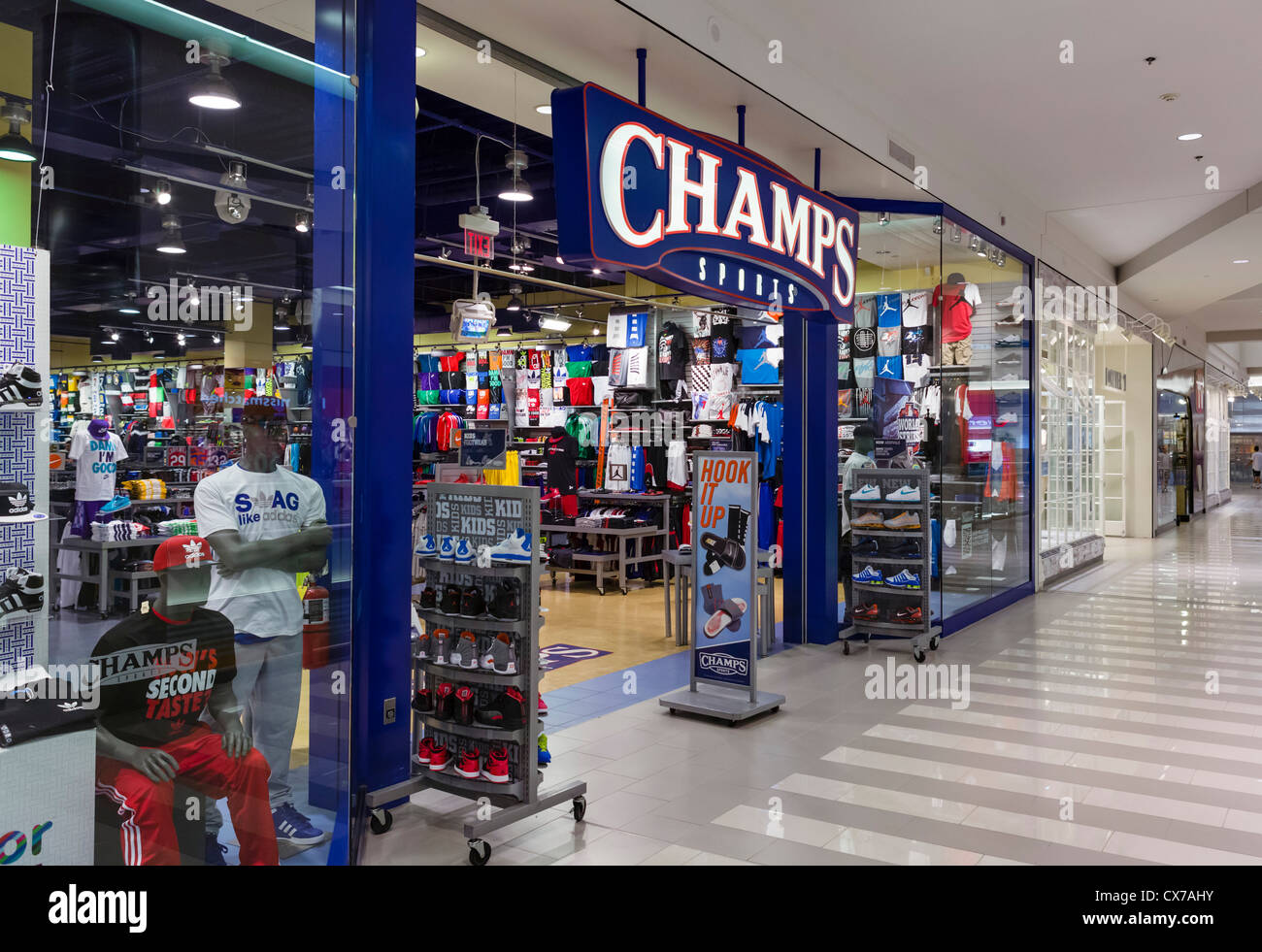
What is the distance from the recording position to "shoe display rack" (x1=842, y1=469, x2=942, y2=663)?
688 cm

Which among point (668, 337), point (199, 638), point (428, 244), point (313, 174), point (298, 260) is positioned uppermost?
point (428, 244)

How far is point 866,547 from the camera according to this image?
23.3 feet

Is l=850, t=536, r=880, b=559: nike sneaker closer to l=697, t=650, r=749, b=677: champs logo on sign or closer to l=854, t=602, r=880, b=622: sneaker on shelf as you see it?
l=854, t=602, r=880, b=622: sneaker on shelf

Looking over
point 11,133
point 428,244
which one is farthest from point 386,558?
point 428,244

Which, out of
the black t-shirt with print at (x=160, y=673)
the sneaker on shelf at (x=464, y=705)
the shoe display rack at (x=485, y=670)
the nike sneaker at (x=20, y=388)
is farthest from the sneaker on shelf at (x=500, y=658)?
the nike sneaker at (x=20, y=388)

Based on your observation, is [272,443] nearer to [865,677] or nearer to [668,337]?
[865,677]

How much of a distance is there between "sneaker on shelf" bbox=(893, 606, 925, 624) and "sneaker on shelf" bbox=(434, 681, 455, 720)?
4187 mm

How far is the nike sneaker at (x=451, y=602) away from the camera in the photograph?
3.76m

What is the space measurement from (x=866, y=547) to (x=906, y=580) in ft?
1.28

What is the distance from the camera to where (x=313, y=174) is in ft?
10.3

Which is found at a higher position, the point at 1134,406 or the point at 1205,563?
the point at 1134,406

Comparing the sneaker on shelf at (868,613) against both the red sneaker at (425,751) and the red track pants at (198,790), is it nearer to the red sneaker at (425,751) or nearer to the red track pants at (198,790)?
the red sneaker at (425,751)

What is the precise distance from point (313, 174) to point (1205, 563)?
1303 centimetres

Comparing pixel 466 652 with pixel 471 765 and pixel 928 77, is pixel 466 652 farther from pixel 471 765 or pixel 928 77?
pixel 928 77
